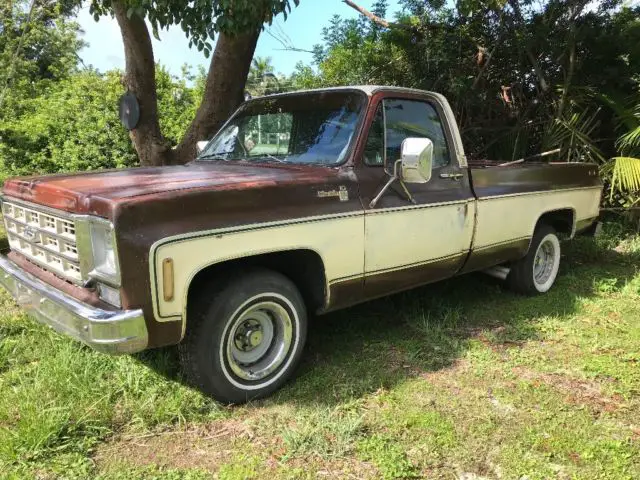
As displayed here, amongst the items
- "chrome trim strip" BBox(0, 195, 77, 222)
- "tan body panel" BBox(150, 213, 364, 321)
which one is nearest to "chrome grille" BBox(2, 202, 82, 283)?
"chrome trim strip" BBox(0, 195, 77, 222)

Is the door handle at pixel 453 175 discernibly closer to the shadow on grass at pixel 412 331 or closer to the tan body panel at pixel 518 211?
the tan body panel at pixel 518 211

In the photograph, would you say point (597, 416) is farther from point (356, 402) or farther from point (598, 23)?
point (598, 23)

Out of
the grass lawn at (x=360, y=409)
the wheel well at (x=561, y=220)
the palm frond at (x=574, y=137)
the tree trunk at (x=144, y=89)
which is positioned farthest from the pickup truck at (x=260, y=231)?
the palm frond at (x=574, y=137)

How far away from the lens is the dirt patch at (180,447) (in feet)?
8.94

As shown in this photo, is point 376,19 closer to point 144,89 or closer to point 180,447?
point 144,89

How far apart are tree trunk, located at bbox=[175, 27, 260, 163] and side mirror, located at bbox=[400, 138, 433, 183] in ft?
11.3

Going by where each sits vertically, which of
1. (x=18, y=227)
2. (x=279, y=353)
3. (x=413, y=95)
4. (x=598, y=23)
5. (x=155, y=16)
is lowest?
(x=279, y=353)

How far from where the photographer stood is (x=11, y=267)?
3395mm

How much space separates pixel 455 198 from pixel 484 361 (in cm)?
127

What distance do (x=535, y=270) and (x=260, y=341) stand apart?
347 centimetres

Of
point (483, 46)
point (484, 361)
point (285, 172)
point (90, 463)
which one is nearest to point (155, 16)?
point (285, 172)

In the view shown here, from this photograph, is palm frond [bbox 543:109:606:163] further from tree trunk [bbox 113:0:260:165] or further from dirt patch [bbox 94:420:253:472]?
dirt patch [bbox 94:420:253:472]

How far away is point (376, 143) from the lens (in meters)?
3.75

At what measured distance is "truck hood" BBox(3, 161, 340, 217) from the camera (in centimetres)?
270
